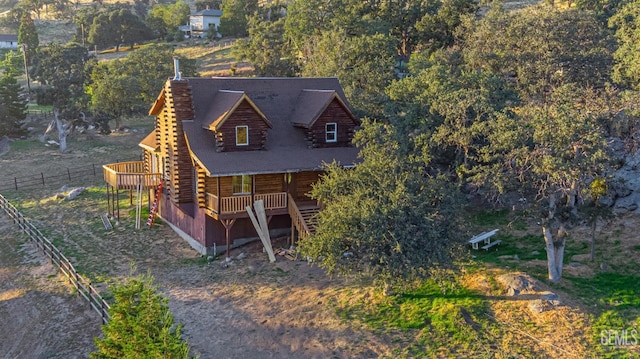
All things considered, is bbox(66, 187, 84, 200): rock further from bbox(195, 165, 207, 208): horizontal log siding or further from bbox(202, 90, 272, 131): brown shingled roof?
bbox(195, 165, 207, 208): horizontal log siding

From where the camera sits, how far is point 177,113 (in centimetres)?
2783

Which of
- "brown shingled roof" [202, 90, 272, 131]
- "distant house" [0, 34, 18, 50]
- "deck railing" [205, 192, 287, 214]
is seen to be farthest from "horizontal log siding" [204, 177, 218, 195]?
"distant house" [0, 34, 18, 50]

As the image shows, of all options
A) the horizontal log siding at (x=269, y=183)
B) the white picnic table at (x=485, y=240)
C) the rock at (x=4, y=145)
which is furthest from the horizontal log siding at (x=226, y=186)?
the rock at (x=4, y=145)

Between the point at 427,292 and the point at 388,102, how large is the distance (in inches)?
448

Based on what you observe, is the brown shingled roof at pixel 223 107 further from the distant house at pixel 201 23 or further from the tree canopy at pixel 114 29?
the distant house at pixel 201 23

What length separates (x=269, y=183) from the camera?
27.5 m

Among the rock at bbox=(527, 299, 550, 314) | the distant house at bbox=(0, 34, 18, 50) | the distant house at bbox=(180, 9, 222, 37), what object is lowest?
the rock at bbox=(527, 299, 550, 314)

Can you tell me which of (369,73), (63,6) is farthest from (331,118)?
(63,6)

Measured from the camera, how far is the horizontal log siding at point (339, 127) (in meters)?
29.1

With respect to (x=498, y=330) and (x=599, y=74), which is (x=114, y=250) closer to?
(x=498, y=330)

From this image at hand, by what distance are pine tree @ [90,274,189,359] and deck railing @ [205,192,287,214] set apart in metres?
11.5

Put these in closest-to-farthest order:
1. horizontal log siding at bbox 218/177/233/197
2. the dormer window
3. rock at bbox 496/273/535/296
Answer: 1. rock at bbox 496/273/535/296
2. horizontal log siding at bbox 218/177/233/197
3. the dormer window

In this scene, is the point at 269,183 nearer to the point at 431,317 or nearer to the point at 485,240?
the point at 485,240

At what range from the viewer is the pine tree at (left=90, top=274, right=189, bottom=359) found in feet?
44.4
